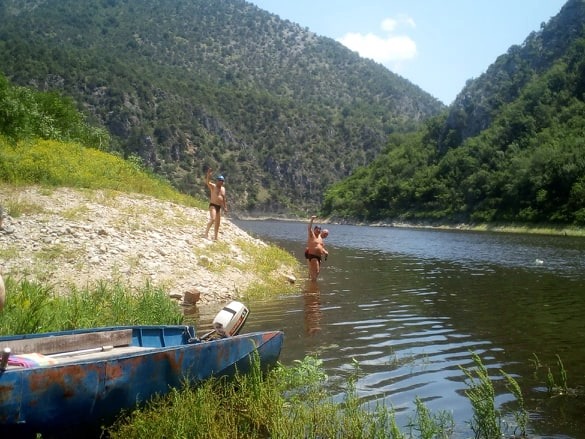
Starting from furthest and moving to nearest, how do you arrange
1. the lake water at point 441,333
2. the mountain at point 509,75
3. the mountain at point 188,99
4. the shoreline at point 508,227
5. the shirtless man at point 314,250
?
1. the mountain at point 188,99
2. the mountain at point 509,75
3. the shoreline at point 508,227
4. the shirtless man at point 314,250
5. the lake water at point 441,333

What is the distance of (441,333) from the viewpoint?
1217 cm

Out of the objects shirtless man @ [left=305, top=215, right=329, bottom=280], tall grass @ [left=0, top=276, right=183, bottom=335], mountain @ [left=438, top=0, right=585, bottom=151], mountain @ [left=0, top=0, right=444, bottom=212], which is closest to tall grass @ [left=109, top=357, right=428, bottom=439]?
tall grass @ [left=0, top=276, right=183, bottom=335]

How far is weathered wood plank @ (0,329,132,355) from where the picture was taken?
729cm

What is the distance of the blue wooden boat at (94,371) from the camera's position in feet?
19.0

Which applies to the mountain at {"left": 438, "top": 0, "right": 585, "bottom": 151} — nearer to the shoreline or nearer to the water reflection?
the shoreline

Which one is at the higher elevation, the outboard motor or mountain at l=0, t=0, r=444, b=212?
mountain at l=0, t=0, r=444, b=212

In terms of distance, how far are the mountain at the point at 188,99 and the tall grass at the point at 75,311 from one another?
4658 inches

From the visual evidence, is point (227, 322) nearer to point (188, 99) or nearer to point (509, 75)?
point (509, 75)

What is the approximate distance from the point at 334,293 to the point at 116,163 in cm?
1620

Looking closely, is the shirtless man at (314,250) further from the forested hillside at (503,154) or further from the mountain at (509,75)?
the mountain at (509,75)

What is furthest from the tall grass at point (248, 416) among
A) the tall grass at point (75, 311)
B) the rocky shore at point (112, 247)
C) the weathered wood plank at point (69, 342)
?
the rocky shore at point (112, 247)

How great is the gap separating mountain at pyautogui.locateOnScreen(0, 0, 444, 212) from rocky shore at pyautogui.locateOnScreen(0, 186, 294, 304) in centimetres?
10851

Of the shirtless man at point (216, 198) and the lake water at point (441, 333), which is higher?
the shirtless man at point (216, 198)

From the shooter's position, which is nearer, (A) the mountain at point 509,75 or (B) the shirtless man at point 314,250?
(B) the shirtless man at point 314,250
